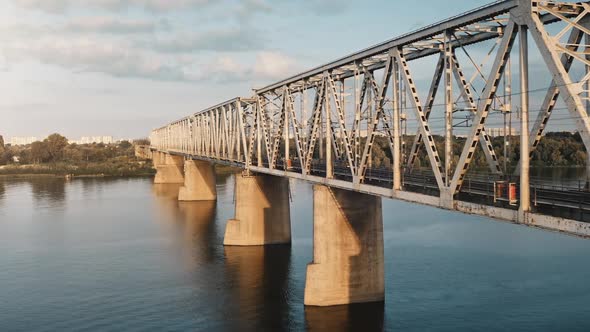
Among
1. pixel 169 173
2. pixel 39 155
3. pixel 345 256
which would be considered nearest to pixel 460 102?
pixel 345 256

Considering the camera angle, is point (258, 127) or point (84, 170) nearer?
point (258, 127)

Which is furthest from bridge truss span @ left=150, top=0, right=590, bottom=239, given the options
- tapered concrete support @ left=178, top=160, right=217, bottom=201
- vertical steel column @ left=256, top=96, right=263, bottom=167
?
tapered concrete support @ left=178, top=160, right=217, bottom=201

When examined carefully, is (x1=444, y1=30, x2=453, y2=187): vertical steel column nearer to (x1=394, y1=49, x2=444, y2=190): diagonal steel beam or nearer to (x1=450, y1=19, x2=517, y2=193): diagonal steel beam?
(x1=394, y1=49, x2=444, y2=190): diagonal steel beam

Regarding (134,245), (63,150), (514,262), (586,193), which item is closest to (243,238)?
(134,245)

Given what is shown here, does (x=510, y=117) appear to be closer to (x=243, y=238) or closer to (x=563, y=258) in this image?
(x=563, y=258)

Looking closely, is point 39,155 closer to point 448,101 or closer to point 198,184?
point 198,184

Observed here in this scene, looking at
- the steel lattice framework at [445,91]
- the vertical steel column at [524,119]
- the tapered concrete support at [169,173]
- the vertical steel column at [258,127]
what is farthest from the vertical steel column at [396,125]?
the tapered concrete support at [169,173]

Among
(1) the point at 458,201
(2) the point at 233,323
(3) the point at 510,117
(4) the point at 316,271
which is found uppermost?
(3) the point at 510,117
